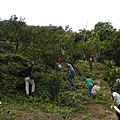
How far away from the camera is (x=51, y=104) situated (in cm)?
1038

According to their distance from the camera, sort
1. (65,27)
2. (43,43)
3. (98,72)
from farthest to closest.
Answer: (65,27) → (98,72) → (43,43)

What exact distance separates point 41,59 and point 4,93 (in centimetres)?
339

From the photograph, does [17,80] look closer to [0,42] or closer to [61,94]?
[61,94]

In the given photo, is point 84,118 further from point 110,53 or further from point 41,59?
point 110,53

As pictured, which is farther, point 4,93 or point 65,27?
point 65,27

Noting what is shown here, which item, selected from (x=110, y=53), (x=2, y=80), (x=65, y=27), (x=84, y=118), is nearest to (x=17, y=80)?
(x=2, y=80)

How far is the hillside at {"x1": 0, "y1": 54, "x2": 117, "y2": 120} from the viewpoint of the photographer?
29.1ft

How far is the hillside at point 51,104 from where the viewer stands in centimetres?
888

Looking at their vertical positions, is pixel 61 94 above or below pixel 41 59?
below

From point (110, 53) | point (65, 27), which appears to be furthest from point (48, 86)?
point (65, 27)

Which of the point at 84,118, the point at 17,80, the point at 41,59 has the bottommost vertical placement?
the point at 84,118

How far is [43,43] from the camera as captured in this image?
1340 cm

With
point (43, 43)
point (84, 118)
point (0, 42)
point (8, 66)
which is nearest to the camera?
point (84, 118)

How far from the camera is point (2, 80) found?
11.3 m
